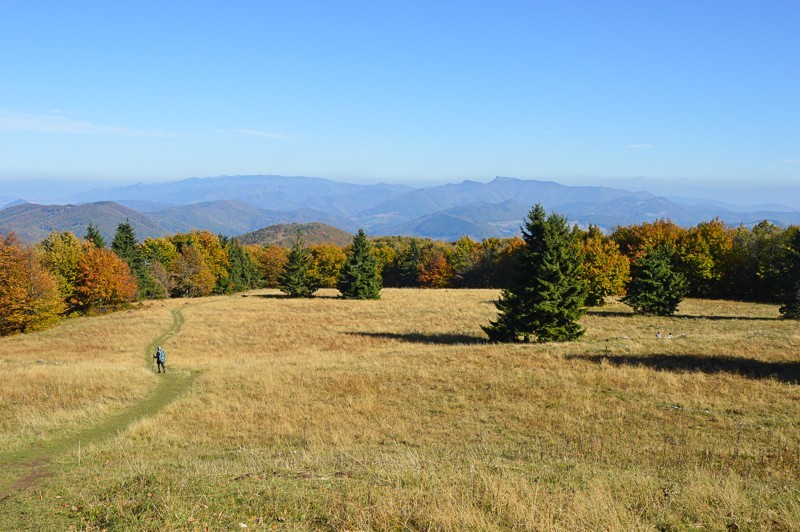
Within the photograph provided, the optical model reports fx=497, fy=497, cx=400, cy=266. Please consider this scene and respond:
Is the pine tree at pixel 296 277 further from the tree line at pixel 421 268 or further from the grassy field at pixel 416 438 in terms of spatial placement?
the grassy field at pixel 416 438

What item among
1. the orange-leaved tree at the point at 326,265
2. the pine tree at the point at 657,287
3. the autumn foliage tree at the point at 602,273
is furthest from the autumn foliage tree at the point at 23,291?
the pine tree at the point at 657,287

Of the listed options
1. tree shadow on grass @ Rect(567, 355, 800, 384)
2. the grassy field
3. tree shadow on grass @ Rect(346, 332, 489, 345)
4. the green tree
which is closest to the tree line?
the green tree

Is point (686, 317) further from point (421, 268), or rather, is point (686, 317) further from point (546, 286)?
point (421, 268)

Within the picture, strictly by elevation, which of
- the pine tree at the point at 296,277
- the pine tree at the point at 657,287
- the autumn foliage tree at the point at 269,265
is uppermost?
the pine tree at the point at 657,287

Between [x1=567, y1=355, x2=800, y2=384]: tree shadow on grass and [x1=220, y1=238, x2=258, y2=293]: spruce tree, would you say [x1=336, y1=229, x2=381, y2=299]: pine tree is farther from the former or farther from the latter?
[x1=567, y1=355, x2=800, y2=384]: tree shadow on grass

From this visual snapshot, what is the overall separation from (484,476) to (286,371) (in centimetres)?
1932

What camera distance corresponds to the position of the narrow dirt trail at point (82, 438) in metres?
10.5

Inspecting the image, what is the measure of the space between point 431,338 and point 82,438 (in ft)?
93.2

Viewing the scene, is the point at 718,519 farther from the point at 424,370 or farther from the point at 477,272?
the point at 477,272

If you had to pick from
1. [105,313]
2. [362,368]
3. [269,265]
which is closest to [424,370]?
[362,368]

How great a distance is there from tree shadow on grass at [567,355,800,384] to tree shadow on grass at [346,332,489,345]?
41.0 feet

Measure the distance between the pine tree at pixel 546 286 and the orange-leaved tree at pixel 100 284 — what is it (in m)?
52.8

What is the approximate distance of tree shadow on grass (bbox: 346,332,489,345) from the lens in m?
37.9

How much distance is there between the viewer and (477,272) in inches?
4274
